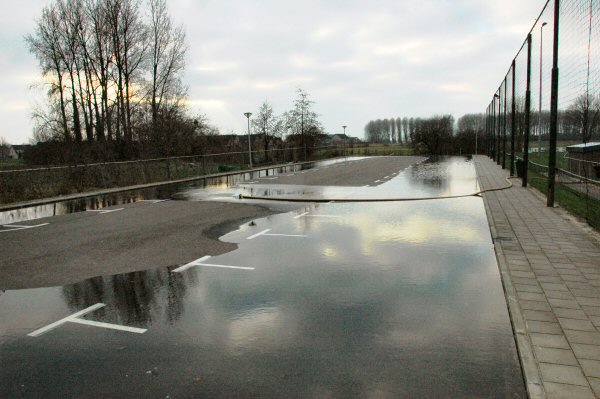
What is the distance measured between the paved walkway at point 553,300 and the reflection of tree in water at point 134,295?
143 inches

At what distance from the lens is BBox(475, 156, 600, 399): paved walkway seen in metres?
3.53

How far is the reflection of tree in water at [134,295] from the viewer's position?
510 centimetres

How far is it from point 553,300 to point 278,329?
10.6 feet

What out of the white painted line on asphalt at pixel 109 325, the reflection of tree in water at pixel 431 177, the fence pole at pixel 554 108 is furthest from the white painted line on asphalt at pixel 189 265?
the reflection of tree in water at pixel 431 177

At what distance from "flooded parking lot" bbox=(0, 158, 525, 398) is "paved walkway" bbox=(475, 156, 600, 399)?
0.58 feet

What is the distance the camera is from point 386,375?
3635mm

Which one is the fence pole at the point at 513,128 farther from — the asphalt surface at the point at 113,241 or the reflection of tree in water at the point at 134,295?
the reflection of tree in water at the point at 134,295

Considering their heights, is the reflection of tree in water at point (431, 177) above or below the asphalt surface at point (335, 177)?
below

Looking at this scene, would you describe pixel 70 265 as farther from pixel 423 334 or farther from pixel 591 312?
pixel 591 312

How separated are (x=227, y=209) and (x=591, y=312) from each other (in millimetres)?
10122

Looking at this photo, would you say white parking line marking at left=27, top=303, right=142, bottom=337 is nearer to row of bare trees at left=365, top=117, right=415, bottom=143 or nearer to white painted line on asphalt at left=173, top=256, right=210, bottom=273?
white painted line on asphalt at left=173, top=256, right=210, bottom=273

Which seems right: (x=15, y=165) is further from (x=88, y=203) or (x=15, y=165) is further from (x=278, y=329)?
(x=278, y=329)

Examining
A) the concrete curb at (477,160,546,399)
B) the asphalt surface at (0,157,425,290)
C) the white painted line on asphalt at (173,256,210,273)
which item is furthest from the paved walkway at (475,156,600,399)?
the asphalt surface at (0,157,425,290)

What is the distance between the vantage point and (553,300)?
518 cm
